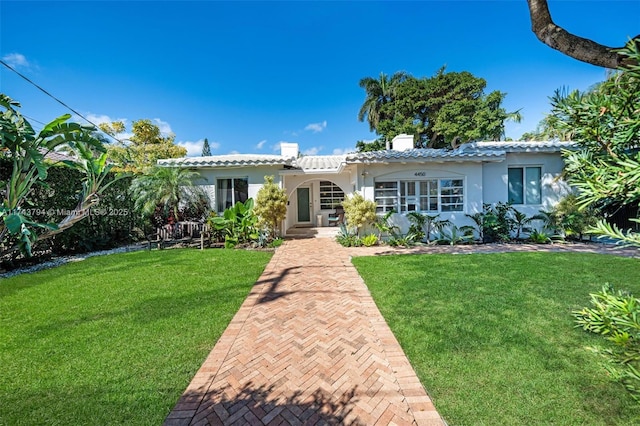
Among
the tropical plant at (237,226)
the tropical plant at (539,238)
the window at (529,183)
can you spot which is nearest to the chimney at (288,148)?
the tropical plant at (237,226)

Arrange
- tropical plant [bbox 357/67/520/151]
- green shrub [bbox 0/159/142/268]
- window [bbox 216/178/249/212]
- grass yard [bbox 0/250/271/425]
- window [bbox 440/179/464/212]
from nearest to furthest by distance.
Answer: grass yard [bbox 0/250/271/425] < green shrub [bbox 0/159/142/268] < window [bbox 440/179/464/212] < window [bbox 216/178/249/212] < tropical plant [bbox 357/67/520/151]

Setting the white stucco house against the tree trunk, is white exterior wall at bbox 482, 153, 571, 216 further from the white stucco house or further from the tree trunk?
the tree trunk

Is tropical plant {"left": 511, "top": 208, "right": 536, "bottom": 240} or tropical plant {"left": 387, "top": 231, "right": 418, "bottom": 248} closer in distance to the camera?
tropical plant {"left": 387, "top": 231, "right": 418, "bottom": 248}

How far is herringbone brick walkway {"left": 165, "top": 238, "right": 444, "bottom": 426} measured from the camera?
2.99 m

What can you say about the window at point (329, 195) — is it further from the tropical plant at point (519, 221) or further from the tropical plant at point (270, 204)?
the tropical plant at point (519, 221)

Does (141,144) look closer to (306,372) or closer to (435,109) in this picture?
(435,109)

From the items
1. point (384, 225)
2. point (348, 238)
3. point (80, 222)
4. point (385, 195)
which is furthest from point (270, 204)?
point (80, 222)

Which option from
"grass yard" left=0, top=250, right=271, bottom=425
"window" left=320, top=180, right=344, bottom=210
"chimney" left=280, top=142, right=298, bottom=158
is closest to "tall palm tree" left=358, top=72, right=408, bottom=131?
"window" left=320, top=180, right=344, bottom=210

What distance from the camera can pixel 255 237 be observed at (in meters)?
12.7

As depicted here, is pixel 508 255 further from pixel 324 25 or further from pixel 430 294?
pixel 324 25

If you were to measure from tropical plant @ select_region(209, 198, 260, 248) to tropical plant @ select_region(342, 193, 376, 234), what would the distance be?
4.42 m

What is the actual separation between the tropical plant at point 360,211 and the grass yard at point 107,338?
5347mm

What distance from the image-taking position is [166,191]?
12.6 m

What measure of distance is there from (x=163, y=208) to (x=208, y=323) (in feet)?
32.5
